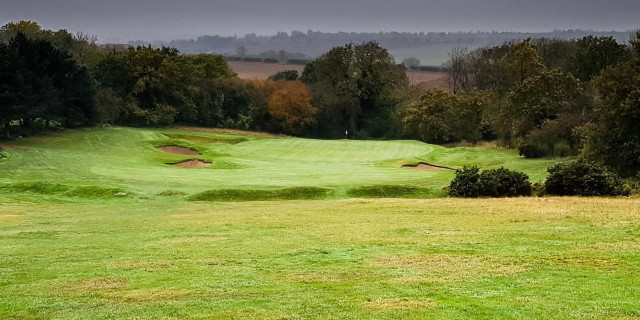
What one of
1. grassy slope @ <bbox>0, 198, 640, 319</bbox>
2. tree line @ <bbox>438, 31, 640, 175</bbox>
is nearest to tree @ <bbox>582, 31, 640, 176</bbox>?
tree line @ <bbox>438, 31, 640, 175</bbox>

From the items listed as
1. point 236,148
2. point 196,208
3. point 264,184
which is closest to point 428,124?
point 236,148

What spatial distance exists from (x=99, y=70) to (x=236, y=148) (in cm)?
3519

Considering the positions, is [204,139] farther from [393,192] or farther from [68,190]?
[393,192]

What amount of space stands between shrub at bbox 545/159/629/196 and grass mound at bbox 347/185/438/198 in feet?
21.8

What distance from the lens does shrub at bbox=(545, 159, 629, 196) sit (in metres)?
32.6

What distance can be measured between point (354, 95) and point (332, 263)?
91.6 m

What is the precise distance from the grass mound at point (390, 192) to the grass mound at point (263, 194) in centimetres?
179

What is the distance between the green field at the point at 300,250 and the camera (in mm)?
12125

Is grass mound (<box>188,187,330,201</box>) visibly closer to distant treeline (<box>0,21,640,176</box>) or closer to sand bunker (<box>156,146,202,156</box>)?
distant treeline (<box>0,21,640,176</box>)

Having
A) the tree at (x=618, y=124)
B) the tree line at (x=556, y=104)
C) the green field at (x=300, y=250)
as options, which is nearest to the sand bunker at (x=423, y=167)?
the tree line at (x=556, y=104)

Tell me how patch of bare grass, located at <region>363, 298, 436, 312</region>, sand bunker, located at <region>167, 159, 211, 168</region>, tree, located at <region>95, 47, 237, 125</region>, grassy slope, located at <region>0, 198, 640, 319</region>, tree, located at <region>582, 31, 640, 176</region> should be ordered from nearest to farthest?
patch of bare grass, located at <region>363, 298, 436, 312</region>
grassy slope, located at <region>0, 198, 640, 319</region>
tree, located at <region>582, 31, 640, 176</region>
sand bunker, located at <region>167, 159, 211, 168</region>
tree, located at <region>95, 47, 237, 125</region>

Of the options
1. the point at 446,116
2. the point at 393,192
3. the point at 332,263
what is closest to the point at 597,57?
the point at 446,116

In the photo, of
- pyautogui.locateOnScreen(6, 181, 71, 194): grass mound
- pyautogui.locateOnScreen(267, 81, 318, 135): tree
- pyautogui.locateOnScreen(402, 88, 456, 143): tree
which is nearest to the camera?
pyautogui.locateOnScreen(6, 181, 71, 194): grass mound

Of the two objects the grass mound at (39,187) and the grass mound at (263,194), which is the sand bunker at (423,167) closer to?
the grass mound at (263,194)
